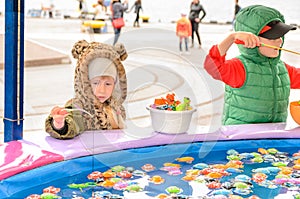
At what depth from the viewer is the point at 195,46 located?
698 cm

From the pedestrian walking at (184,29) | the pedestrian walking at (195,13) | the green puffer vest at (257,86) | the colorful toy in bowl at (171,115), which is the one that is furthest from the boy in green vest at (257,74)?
the pedestrian walking at (195,13)

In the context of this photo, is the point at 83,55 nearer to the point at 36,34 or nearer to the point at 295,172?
the point at 295,172

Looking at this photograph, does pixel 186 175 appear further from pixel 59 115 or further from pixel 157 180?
pixel 59 115

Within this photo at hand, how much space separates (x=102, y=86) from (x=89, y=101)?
0.07 metres

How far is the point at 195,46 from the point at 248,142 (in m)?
4.83

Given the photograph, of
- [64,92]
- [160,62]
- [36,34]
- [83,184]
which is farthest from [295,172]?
[36,34]

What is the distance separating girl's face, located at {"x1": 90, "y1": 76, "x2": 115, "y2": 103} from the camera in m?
1.98

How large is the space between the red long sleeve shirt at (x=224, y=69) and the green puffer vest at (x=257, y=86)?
0.03 metres

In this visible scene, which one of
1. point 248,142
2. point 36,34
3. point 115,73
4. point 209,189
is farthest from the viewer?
point 36,34

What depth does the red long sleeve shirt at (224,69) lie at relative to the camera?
2.26 metres

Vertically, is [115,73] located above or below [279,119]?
above

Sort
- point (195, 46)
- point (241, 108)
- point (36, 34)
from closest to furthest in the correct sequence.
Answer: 1. point (241, 108)
2. point (195, 46)
3. point (36, 34)

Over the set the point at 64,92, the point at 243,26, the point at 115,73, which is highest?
the point at 243,26

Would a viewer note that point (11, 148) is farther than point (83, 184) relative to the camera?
Yes
